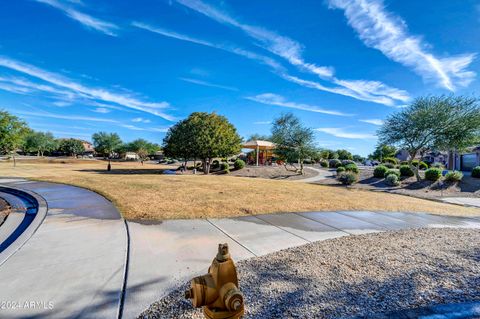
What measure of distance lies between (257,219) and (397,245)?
289cm

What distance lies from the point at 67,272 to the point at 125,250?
83 cm

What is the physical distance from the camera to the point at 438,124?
55.8 feet

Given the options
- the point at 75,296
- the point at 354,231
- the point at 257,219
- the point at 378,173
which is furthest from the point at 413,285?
the point at 378,173

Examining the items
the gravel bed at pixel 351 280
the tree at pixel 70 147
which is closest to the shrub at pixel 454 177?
the gravel bed at pixel 351 280

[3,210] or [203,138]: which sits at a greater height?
[203,138]

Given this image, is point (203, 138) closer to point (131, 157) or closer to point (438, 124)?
point (438, 124)

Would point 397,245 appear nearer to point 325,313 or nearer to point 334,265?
point 334,265

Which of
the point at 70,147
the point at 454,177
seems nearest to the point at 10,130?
the point at 454,177

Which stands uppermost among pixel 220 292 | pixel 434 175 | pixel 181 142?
pixel 181 142

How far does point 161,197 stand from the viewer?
8.23m

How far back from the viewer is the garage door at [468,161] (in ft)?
90.9

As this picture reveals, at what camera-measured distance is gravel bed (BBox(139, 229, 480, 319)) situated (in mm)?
2381

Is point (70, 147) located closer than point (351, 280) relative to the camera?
No

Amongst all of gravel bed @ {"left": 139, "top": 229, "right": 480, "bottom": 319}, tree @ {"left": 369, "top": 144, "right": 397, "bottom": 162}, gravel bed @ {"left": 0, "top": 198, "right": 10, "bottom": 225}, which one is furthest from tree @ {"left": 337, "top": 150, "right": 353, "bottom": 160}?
gravel bed @ {"left": 0, "top": 198, "right": 10, "bottom": 225}
